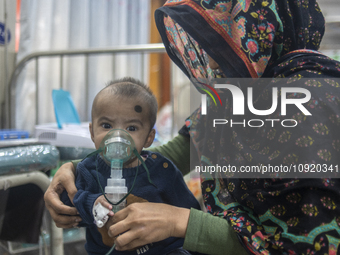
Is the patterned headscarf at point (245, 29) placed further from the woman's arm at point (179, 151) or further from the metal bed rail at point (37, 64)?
the metal bed rail at point (37, 64)

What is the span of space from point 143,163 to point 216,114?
0.25 meters

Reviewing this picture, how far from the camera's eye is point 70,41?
5.54 ft

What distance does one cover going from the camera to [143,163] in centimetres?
65

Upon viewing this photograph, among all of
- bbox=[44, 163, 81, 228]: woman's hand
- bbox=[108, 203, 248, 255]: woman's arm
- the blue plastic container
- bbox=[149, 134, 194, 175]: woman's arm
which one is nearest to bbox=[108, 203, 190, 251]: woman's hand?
bbox=[108, 203, 248, 255]: woman's arm

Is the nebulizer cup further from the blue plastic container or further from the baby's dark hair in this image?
the blue plastic container

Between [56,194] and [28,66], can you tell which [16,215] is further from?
[28,66]

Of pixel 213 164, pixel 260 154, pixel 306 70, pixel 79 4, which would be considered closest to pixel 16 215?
pixel 213 164

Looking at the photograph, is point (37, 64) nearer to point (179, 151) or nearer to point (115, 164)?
point (179, 151)

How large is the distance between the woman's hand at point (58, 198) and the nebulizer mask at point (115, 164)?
11 centimetres

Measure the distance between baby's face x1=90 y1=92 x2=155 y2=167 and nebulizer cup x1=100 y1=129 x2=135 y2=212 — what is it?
0.04 metres

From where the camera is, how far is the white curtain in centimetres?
154

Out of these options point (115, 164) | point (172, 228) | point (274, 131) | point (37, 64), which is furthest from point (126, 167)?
point (37, 64)

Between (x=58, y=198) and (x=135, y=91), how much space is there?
30cm

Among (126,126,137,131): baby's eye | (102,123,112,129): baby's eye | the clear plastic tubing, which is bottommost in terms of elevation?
Answer: the clear plastic tubing
